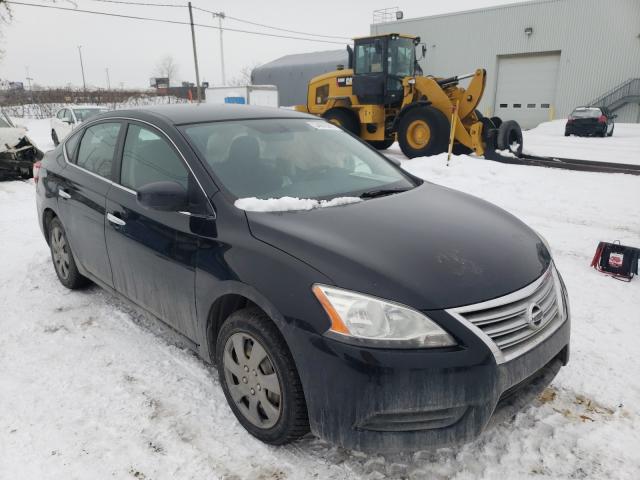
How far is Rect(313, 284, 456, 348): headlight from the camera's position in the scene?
187 cm

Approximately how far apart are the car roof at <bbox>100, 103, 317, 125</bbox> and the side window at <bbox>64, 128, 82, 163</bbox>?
51 centimetres

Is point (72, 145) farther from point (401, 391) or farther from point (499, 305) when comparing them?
point (499, 305)

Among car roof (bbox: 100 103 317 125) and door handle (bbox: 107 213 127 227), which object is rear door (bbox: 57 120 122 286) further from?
car roof (bbox: 100 103 317 125)

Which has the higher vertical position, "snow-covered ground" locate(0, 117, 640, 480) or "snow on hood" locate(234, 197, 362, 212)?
"snow on hood" locate(234, 197, 362, 212)

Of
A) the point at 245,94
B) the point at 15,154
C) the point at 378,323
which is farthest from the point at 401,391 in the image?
the point at 245,94

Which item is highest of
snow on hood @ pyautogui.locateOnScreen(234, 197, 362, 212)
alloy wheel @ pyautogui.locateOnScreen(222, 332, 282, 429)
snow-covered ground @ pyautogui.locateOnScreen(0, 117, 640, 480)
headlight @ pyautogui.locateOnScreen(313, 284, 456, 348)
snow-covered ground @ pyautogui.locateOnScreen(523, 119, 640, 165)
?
snow on hood @ pyautogui.locateOnScreen(234, 197, 362, 212)

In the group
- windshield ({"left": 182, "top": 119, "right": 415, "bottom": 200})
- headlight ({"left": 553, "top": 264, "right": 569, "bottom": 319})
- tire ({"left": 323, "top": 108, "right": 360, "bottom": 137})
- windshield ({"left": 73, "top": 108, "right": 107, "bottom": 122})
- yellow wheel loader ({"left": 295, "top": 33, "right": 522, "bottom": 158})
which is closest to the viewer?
headlight ({"left": 553, "top": 264, "right": 569, "bottom": 319})

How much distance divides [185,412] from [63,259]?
2.32m

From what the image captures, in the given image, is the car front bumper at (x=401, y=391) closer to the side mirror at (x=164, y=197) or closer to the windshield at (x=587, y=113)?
the side mirror at (x=164, y=197)

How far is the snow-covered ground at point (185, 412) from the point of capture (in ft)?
7.23

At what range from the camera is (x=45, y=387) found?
2814 mm

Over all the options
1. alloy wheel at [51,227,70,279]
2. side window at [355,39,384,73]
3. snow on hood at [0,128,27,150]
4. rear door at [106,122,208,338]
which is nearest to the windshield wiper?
rear door at [106,122,208,338]

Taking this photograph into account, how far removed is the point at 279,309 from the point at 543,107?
102 feet

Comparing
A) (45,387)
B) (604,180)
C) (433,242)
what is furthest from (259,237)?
(604,180)
